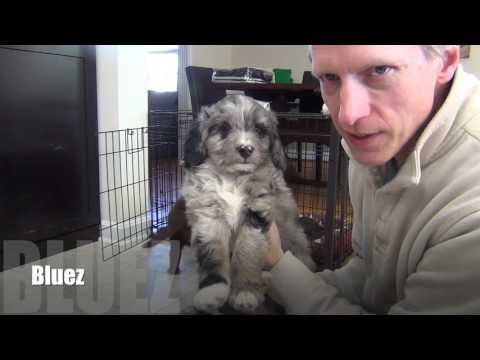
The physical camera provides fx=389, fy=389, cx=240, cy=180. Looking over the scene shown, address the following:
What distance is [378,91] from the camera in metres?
0.41

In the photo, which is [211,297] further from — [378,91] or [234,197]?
[378,91]

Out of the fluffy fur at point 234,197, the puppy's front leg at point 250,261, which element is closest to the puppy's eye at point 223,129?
the fluffy fur at point 234,197

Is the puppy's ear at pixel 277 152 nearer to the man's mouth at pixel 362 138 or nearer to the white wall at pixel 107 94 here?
the man's mouth at pixel 362 138

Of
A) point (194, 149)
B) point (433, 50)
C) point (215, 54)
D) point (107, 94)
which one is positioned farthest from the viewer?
point (107, 94)

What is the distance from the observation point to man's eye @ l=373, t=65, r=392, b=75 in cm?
40

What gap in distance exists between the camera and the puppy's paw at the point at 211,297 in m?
Answer: 0.54

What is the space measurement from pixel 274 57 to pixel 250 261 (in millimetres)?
299

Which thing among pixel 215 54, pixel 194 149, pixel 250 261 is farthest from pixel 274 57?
pixel 250 261

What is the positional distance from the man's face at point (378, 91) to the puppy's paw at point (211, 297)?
0.96 feet
